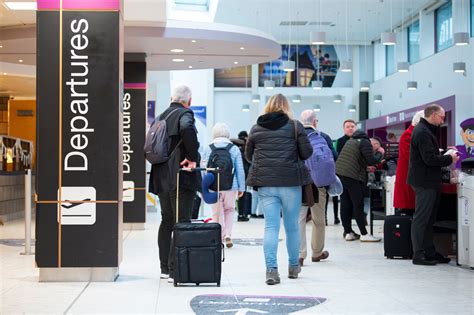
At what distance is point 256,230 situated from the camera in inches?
511

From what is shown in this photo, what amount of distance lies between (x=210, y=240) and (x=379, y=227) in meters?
6.84

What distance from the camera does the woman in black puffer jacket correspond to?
21.8 ft

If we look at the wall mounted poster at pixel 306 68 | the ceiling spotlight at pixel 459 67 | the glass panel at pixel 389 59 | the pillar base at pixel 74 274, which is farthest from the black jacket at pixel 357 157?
the wall mounted poster at pixel 306 68

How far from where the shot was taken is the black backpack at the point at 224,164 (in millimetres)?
9734

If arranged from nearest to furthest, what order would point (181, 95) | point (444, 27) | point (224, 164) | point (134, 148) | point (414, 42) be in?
point (181, 95)
point (224, 164)
point (134, 148)
point (444, 27)
point (414, 42)

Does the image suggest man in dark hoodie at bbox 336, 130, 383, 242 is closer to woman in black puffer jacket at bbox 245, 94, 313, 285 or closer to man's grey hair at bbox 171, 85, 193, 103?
woman in black puffer jacket at bbox 245, 94, 313, 285

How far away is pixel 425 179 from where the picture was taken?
8.05m

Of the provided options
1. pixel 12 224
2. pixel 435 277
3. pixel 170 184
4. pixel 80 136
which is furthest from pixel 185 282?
pixel 12 224

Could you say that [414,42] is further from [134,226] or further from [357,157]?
[357,157]

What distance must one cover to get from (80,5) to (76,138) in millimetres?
1029

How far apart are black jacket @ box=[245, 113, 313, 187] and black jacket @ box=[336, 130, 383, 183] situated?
4.00 m

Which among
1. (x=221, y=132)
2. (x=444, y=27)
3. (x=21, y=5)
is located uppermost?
(x=444, y=27)

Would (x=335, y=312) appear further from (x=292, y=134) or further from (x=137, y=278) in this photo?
(x=137, y=278)

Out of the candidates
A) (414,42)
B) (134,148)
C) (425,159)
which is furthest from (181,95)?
(414,42)
